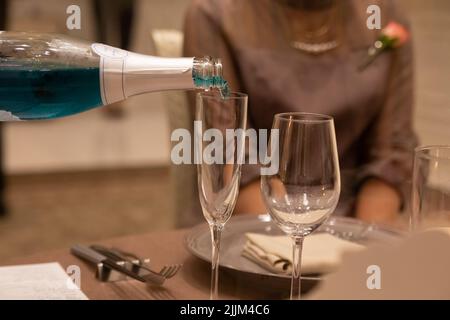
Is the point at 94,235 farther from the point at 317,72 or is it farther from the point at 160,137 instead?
the point at 317,72

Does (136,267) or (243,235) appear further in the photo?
(243,235)

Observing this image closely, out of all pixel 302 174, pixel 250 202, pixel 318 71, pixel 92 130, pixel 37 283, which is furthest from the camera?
pixel 92 130

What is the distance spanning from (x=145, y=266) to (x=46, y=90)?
28cm

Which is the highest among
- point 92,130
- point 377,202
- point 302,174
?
point 302,174

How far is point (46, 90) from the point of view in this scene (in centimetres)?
67

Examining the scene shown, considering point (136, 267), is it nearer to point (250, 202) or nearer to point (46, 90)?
point (46, 90)

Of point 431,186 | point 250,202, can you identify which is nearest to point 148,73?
point 431,186

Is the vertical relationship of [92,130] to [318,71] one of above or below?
below

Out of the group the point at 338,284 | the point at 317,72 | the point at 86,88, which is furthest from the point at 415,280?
the point at 317,72

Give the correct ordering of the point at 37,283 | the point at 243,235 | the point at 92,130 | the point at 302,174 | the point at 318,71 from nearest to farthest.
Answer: the point at 302,174 → the point at 37,283 → the point at 243,235 → the point at 318,71 → the point at 92,130

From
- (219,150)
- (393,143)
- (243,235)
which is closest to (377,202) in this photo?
(393,143)

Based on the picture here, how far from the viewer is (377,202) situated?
1.33 m

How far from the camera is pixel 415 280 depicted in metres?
0.36

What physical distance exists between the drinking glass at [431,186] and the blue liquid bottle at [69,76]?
0.65 ft
